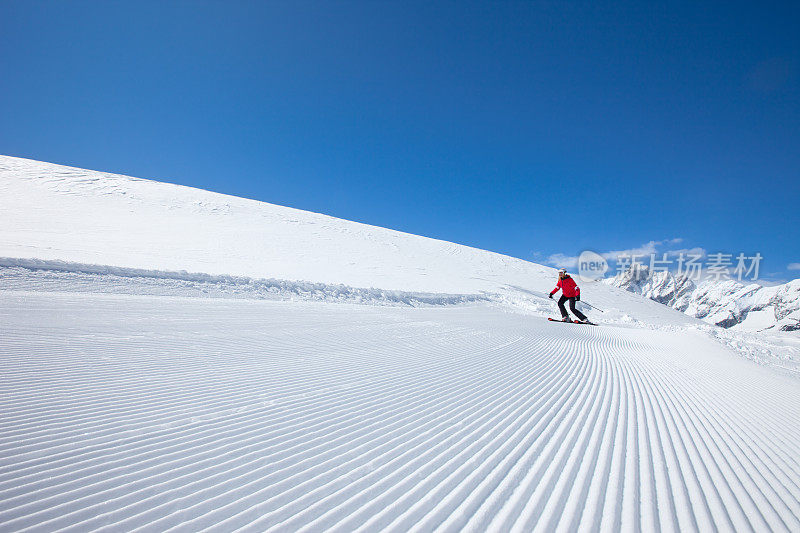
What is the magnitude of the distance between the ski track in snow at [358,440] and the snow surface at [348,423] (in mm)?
21

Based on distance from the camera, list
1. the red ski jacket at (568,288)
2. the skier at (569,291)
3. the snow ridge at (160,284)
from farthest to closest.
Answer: the red ski jacket at (568,288), the skier at (569,291), the snow ridge at (160,284)

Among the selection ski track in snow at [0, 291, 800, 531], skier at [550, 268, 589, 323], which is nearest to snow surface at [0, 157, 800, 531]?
ski track in snow at [0, 291, 800, 531]

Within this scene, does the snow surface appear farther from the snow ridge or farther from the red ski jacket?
the red ski jacket

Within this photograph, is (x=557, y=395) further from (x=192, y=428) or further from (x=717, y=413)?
(x=192, y=428)

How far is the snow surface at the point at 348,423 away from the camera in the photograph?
7.59 ft

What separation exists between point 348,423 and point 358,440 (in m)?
0.40

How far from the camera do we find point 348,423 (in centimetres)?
367

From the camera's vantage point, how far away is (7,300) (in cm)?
803

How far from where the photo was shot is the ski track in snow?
227 cm

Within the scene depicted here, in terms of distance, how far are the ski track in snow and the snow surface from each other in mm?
21

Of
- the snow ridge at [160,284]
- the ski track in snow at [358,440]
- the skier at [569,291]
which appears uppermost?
the skier at [569,291]

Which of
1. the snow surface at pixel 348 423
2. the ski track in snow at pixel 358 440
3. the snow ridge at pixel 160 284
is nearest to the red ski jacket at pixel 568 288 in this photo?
the snow surface at pixel 348 423

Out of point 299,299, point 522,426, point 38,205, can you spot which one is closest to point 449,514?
point 522,426

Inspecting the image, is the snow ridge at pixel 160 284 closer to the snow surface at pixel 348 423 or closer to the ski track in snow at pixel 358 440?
the snow surface at pixel 348 423
